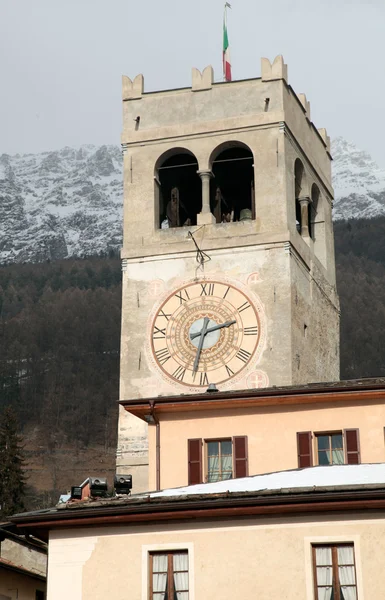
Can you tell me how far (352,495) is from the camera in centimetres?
2277

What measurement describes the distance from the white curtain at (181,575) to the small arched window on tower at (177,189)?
2544 cm

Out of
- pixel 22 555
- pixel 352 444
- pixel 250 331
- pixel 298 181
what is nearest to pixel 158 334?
pixel 250 331

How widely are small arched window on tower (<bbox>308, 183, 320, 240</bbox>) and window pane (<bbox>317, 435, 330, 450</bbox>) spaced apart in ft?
64.7

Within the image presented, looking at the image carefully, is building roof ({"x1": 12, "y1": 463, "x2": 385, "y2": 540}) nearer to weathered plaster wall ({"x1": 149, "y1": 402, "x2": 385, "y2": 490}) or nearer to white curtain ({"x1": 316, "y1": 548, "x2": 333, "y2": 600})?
white curtain ({"x1": 316, "y1": 548, "x2": 333, "y2": 600})

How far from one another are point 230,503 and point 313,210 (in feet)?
94.7

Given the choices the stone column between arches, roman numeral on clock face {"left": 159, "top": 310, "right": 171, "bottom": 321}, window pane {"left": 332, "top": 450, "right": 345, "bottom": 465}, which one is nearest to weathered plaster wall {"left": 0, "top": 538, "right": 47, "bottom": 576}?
window pane {"left": 332, "top": 450, "right": 345, "bottom": 465}

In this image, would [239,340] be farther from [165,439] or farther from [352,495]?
[352,495]

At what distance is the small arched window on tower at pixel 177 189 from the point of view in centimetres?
4884

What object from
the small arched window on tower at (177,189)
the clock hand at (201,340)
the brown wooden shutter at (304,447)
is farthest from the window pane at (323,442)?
the small arched window on tower at (177,189)

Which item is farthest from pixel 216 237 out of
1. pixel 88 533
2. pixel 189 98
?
pixel 88 533

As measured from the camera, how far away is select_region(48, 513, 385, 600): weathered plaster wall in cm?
2280

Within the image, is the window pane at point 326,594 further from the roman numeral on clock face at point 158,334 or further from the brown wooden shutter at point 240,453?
the roman numeral on clock face at point 158,334

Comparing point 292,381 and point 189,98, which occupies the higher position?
point 189,98

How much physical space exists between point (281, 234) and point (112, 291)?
126 metres
